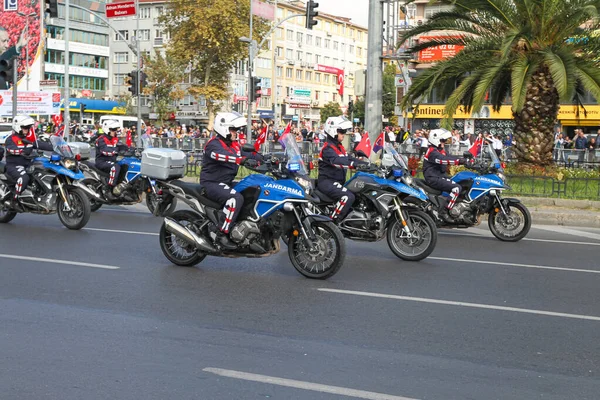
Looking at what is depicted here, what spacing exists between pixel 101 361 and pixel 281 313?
201cm

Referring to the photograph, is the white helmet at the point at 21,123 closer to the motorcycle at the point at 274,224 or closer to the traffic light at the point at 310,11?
the motorcycle at the point at 274,224

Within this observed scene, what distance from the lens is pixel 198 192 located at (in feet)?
31.0

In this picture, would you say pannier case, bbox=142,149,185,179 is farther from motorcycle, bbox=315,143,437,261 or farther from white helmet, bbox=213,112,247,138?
motorcycle, bbox=315,143,437,261

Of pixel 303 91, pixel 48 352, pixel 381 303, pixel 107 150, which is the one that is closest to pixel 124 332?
pixel 48 352

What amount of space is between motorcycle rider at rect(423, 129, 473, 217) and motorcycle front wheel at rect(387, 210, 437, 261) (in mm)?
2349

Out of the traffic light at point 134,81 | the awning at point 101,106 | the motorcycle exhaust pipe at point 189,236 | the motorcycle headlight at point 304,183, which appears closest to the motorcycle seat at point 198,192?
the motorcycle exhaust pipe at point 189,236

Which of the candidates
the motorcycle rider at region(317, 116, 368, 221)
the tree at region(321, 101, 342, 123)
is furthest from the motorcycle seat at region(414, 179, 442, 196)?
the tree at region(321, 101, 342, 123)

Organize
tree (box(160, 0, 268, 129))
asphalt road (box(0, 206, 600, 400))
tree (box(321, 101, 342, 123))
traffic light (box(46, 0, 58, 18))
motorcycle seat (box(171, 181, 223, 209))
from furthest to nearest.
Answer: tree (box(321, 101, 342, 123)) < tree (box(160, 0, 268, 129)) < traffic light (box(46, 0, 58, 18)) < motorcycle seat (box(171, 181, 223, 209)) < asphalt road (box(0, 206, 600, 400))

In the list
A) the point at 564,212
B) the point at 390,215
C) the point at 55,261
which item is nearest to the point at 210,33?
the point at 564,212

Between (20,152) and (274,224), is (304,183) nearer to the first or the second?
(274,224)

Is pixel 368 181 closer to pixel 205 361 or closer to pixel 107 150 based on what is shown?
pixel 205 361

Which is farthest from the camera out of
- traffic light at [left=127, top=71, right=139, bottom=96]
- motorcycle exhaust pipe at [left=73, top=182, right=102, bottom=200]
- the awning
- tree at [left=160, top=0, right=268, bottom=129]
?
the awning

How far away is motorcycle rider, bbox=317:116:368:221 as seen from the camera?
10625 millimetres

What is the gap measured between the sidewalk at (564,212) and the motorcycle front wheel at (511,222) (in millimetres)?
3471
